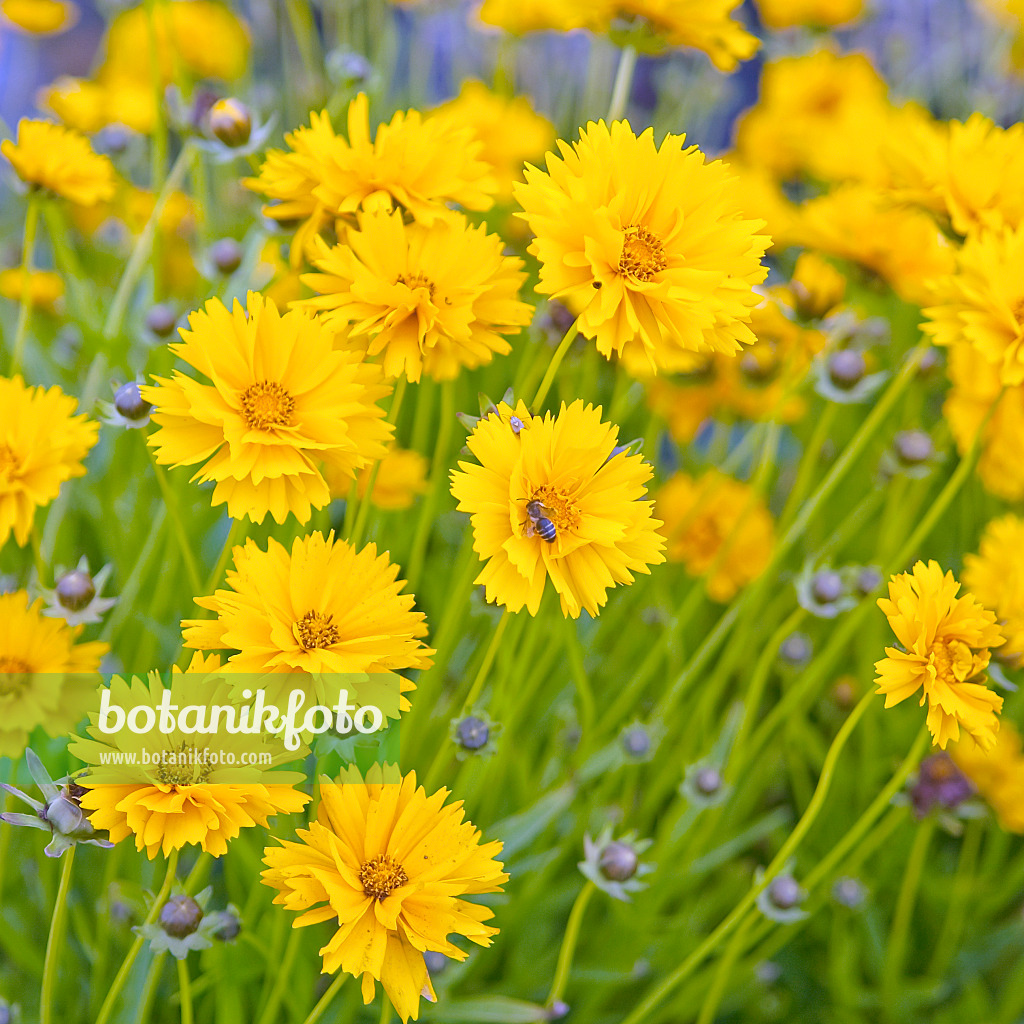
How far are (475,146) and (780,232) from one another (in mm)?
536

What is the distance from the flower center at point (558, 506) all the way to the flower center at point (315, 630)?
132 mm

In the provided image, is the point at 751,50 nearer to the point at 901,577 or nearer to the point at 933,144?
the point at 933,144

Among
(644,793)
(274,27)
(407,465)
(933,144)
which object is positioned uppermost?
(274,27)

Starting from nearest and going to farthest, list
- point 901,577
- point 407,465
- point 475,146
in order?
point 901,577
point 475,146
point 407,465

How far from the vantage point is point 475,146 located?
24.3 inches

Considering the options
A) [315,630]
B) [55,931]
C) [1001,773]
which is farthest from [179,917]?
A: [1001,773]

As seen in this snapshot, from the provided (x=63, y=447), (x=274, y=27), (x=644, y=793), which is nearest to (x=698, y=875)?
(x=644, y=793)

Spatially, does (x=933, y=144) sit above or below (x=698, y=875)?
above

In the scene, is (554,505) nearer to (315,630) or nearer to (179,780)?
(315,630)

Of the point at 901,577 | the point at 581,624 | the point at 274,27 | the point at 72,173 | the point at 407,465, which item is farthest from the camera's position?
the point at 274,27

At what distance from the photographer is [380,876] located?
472mm

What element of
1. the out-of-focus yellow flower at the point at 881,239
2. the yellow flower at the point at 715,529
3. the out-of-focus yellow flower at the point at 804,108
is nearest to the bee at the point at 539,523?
the yellow flower at the point at 715,529

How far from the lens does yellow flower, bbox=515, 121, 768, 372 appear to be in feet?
1.67

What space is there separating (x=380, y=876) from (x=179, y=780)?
0.13 meters
